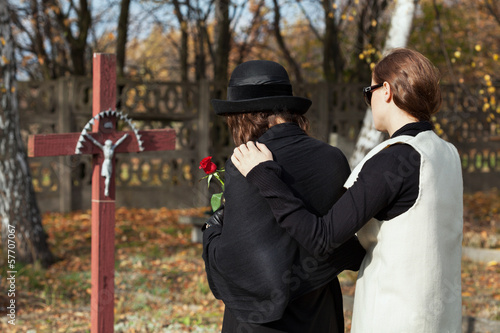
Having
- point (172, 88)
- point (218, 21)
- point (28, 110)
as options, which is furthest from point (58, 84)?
point (218, 21)

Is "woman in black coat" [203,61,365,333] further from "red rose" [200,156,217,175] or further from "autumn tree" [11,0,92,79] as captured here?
"autumn tree" [11,0,92,79]

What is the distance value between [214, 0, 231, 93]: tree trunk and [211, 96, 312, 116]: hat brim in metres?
10.1

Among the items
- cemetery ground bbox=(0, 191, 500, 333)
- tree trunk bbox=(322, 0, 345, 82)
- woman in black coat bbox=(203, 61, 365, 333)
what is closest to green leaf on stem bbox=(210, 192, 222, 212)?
woman in black coat bbox=(203, 61, 365, 333)

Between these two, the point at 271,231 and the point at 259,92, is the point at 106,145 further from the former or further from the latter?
the point at 271,231

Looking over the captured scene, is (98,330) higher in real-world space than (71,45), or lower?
lower

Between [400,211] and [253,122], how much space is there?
0.64 meters

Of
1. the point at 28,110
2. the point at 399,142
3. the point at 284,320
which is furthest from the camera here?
the point at 28,110

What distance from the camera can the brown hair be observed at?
2221 millimetres

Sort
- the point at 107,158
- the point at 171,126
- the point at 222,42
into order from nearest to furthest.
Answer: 1. the point at 107,158
2. the point at 171,126
3. the point at 222,42

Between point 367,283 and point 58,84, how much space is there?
9.47 meters

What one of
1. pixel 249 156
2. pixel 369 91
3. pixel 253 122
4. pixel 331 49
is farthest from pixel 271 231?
pixel 331 49

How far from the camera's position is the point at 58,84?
10531mm

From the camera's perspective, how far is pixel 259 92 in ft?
7.25

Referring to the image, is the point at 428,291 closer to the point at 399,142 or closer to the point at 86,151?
the point at 399,142
